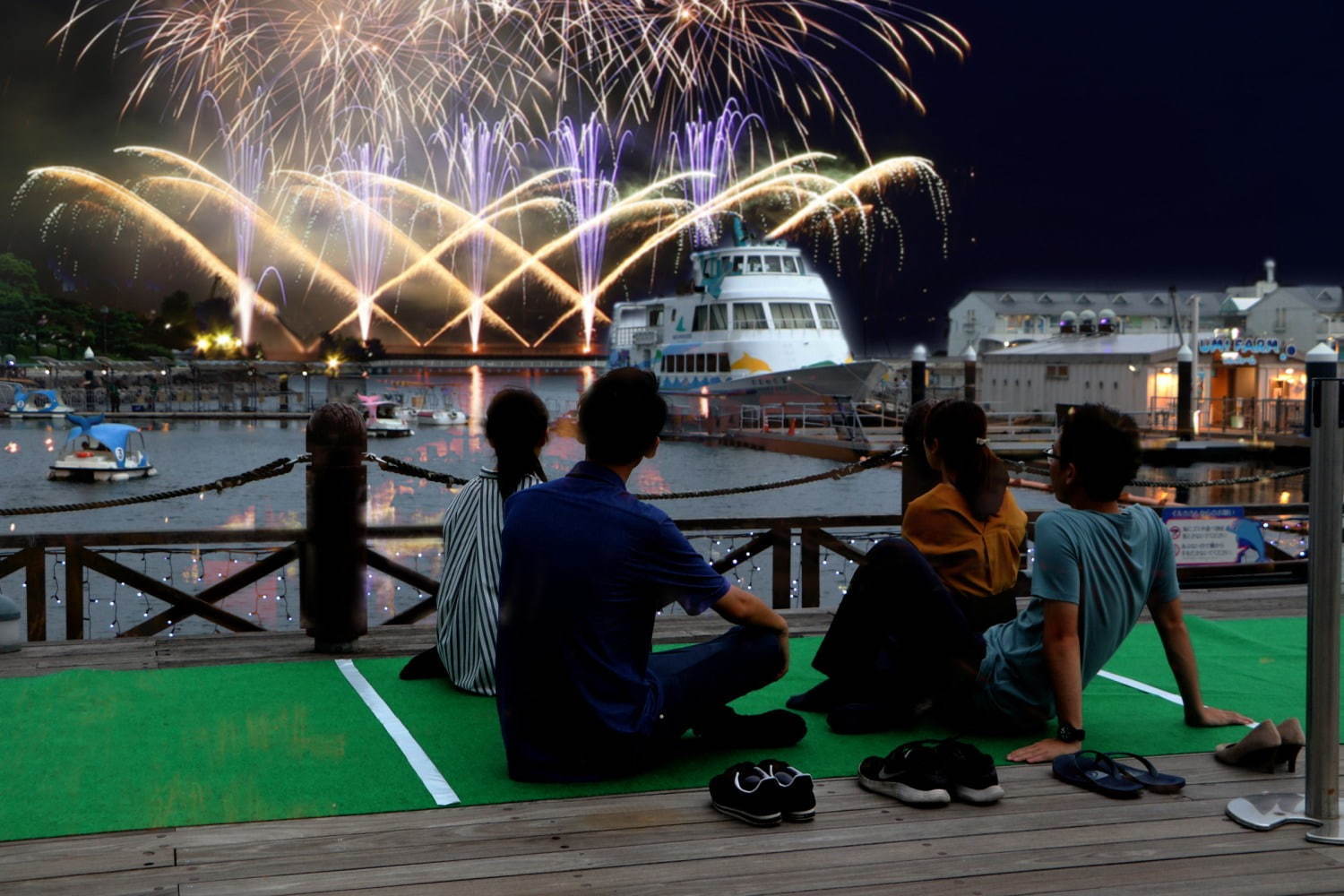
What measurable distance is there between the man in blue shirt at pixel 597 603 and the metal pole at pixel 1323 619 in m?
1.65

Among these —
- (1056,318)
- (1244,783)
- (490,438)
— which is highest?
(1056,318)

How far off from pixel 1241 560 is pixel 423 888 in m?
7.66

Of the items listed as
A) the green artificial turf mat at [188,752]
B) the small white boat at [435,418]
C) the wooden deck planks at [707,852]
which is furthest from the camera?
the small white boat at [435,418]

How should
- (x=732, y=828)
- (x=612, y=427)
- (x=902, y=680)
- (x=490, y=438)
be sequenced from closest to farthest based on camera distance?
(x=732, y=828)
(x=612, y=427)
(x=902, y=680)
(x=490, y=438)

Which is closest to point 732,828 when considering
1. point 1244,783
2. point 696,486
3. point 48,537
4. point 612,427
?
point 612,427

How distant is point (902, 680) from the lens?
17.0 feet

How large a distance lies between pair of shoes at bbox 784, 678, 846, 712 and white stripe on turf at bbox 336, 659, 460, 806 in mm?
1562

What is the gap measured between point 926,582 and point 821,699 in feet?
2.66

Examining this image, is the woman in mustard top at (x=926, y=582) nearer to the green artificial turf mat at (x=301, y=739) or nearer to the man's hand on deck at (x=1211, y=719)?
the green artificial turf mat at (x=301, y=739)

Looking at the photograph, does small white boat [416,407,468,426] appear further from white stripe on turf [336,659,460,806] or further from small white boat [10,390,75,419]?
white stripe on turf [336,659,460,806]

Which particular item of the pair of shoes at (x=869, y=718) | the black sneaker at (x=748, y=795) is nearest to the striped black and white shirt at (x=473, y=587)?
the pair of shoes at (x=869, y=718)

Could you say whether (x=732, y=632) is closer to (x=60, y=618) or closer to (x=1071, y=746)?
(x=1071, y=746)

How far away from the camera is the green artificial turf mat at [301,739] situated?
4262mm

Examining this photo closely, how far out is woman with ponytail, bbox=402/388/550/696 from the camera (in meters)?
5.86
